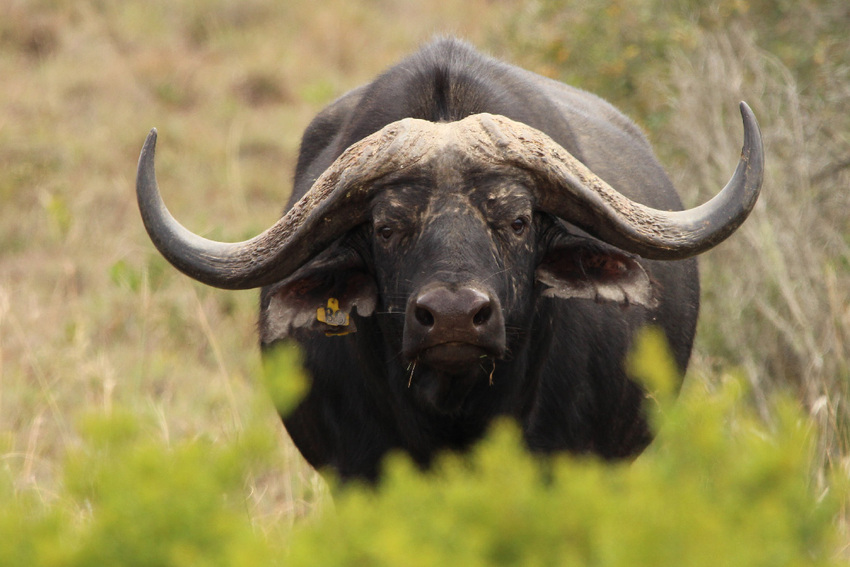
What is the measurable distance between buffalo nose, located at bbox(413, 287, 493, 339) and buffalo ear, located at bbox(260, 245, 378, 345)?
65cm

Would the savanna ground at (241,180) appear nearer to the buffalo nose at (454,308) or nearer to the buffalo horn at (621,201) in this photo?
the buffalo horn at (621,201)

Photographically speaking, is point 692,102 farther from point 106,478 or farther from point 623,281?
point 106,478

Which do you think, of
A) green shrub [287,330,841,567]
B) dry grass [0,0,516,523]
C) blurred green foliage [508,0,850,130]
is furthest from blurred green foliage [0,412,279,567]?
blurred green foliage [508,0,850,130]

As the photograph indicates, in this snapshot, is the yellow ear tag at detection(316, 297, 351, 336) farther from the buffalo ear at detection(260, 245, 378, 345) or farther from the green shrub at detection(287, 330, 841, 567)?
the green shrub at detection(287, 330, 841, 567)

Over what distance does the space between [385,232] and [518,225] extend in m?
0.44

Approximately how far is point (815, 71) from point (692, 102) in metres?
1.04

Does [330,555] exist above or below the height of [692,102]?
below

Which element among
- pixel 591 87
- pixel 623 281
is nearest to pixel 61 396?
pixel 623 281

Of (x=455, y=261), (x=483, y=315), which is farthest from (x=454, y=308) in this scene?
(x=455, y=261)

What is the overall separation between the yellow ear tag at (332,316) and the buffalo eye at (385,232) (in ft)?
1.02

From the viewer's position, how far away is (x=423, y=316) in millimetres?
3455

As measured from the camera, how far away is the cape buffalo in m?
3.70

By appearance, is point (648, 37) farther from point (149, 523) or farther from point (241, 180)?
point (149, 523)

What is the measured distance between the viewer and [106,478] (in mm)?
1720
